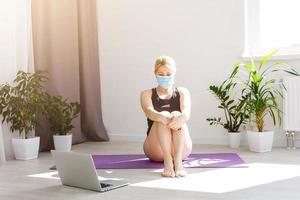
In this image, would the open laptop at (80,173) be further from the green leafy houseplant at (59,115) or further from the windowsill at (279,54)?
the windowsill at (279,54)

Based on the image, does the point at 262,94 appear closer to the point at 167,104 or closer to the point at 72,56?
the point at 167,104

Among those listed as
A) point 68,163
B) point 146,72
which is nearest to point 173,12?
point 146,72

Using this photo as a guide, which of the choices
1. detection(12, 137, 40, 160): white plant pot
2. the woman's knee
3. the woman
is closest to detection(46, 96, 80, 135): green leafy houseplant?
detection(12, 137, 40, 160): white plant pot

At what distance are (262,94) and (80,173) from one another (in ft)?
6.07

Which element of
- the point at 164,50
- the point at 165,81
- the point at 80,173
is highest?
the point at 164,50

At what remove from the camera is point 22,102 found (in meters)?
3.48

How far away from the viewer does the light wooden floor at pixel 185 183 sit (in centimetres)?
233

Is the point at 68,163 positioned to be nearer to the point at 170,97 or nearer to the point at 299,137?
the point at 170,97

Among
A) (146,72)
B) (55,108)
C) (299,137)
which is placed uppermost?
(146,72)

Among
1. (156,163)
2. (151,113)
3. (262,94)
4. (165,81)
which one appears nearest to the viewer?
(151,113)

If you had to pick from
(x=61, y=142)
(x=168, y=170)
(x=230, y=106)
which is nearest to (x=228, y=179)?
(x=168, y=170)

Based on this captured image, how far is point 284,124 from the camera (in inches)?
145

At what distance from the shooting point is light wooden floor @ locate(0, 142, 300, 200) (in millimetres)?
2326

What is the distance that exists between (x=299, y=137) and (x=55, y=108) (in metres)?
2.20
